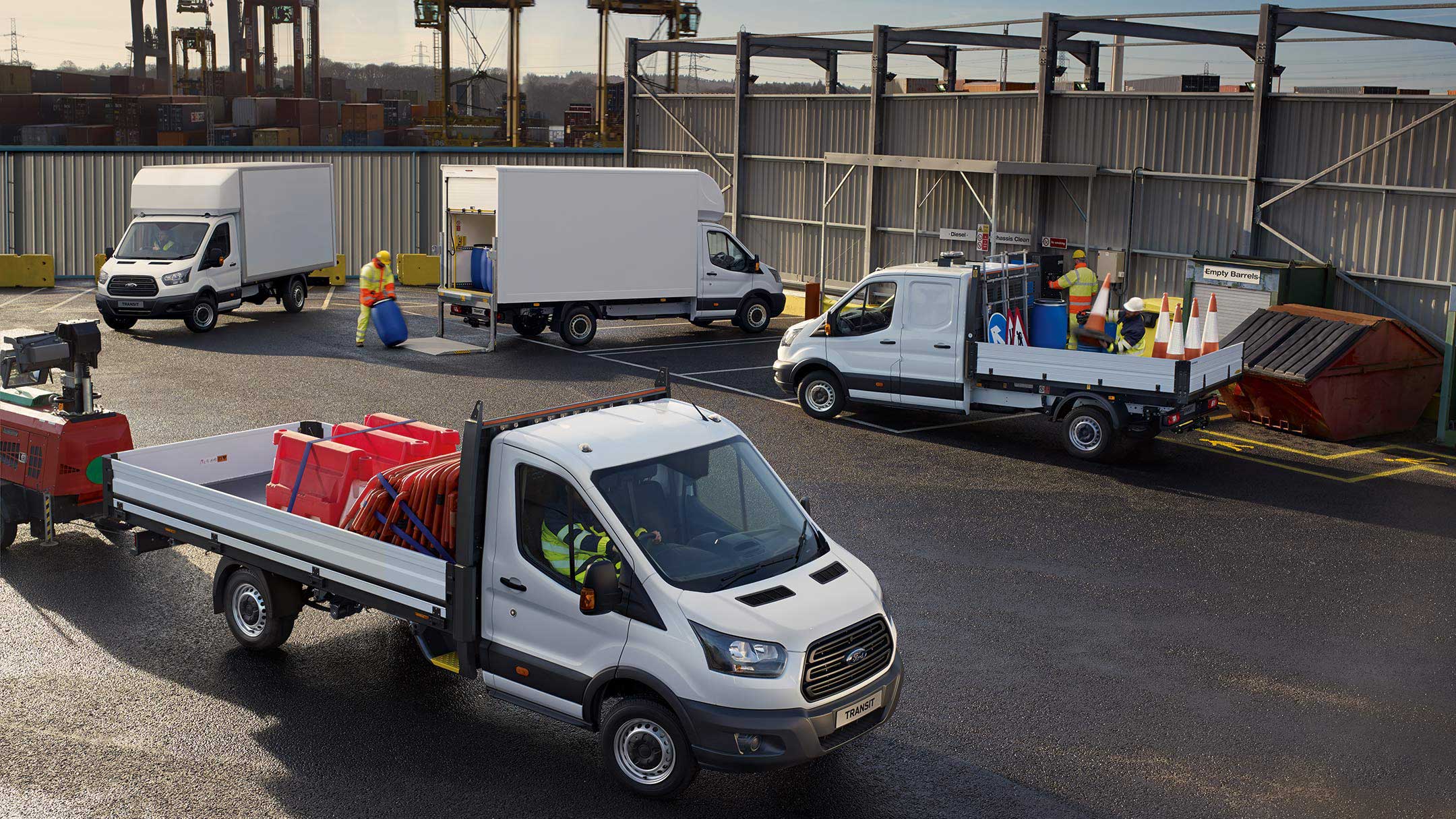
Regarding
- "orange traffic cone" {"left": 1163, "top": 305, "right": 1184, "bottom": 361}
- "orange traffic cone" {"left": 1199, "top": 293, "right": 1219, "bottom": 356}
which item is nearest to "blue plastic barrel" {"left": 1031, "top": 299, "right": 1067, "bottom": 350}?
"orange traffic cone" {"left": 1163, "top": 305, "right": 1184, "bottom": 361}

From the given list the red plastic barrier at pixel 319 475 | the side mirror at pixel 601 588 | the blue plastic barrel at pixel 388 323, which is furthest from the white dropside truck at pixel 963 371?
the side mirror at pixel 601 588

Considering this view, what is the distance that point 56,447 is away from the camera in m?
10.1

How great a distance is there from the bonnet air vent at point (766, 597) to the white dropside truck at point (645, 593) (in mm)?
16

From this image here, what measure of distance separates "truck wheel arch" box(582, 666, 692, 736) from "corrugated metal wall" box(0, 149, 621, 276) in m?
26.7

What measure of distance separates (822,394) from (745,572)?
989cm

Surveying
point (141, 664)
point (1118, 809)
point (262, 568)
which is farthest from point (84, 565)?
point (1118, 809)

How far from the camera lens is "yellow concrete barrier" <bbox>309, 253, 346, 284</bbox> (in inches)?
1147

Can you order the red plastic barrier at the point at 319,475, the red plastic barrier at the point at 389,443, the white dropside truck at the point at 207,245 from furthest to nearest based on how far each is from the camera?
the white dropside truck at the point at 207,245 < the red plastic barrier at the point at 389,443 < the red plastic barrier at the point at 319,475

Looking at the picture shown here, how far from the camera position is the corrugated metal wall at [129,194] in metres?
29.2

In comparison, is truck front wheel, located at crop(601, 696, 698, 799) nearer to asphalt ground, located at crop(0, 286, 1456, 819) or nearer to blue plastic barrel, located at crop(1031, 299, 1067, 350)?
asphalt ground, located at crop(0, 286, 1456, 819)

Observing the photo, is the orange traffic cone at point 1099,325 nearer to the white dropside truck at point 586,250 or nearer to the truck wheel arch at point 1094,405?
the truck wheel arch at point 1094,405

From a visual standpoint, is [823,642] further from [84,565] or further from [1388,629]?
[84,565]

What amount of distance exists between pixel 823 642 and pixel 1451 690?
15.5 ft

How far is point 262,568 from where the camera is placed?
8.12 m
